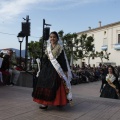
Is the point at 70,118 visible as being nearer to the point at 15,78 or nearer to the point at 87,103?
the point at 87,103

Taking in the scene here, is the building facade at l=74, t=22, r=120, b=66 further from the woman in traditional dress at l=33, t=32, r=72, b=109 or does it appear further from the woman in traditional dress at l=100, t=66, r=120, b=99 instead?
the woman in traditional dress at l=33, t=32, r=72, b=109

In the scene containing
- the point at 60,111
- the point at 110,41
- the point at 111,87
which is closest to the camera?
the point at 60,111

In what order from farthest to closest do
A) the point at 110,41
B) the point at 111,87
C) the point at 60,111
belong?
the point at 110,41 < the point at 111,87 < the point at 60,111

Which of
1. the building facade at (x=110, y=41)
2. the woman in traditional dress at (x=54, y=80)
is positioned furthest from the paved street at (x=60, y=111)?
the building facade at (x=110, y=41)

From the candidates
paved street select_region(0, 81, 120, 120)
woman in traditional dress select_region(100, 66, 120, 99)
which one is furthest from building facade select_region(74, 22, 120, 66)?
paved street select_region(0, 81, 120, 120)

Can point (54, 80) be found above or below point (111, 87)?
above

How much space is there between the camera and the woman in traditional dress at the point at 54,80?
5430mm

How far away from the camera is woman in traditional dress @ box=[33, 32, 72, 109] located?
5430mm

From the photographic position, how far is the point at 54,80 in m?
5.47

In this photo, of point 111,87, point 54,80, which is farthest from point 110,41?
point 54,80

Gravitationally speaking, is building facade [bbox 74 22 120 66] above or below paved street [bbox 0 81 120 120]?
above

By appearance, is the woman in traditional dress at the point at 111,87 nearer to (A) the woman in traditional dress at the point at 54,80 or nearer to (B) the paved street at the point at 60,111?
(B) the paved street at the point at 60,111

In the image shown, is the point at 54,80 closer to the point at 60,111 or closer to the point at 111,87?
the point at 60,111

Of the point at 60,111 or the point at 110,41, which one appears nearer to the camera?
the point at 60,111
